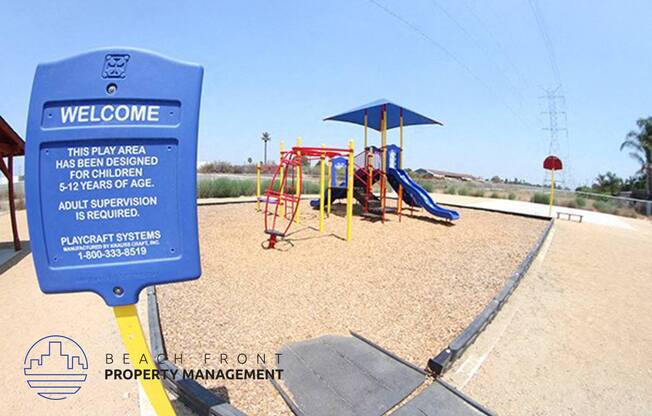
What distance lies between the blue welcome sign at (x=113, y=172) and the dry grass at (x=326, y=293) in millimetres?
1356

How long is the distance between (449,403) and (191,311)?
2.56 metres

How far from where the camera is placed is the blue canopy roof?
8852mm

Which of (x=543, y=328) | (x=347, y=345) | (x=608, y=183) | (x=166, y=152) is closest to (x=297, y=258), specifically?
(x=347, y=345)

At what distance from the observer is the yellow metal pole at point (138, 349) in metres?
1.26

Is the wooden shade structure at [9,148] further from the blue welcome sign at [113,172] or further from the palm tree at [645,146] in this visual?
the palm tree at [645,146]

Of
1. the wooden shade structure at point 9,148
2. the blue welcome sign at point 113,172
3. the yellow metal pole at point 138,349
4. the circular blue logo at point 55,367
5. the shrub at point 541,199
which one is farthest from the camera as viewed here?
the shrub at point 541,199

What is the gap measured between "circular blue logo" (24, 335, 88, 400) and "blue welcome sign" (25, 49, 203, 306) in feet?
5.57

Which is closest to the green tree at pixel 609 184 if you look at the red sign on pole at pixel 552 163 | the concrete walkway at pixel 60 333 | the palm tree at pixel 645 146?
the palm tree at pixel 645 146

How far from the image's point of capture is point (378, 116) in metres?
9.57

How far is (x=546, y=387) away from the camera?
2.34 meters

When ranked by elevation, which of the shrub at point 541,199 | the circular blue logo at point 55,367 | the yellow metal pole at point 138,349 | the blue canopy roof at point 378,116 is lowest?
the circular blue logo at point 55,367

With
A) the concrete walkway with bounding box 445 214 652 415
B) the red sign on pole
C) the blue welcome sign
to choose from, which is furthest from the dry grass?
the red sign on pole

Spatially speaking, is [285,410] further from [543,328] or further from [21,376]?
[543,328]

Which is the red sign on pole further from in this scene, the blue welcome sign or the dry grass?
the blue welcome sign
